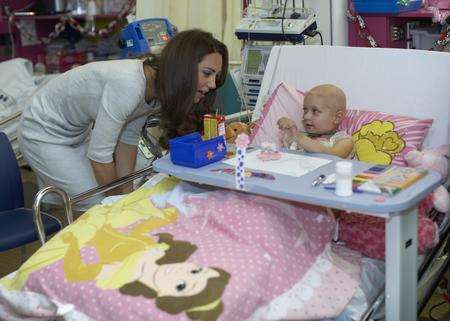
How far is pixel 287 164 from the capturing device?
1771 mm

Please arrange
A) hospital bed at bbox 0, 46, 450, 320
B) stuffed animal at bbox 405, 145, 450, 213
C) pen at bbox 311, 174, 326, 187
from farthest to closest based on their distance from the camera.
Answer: hospital bed at bbox 0, 46, 450, 320
stuffed animal at bbox 405, 145, 450, 213
pen at bbox 311, 174, 326, 187

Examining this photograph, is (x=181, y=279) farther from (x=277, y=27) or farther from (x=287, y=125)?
(x=277, y=27)

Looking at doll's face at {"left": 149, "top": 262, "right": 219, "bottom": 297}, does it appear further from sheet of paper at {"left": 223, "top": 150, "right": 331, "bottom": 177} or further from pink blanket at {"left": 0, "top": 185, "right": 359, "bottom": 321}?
sheet of paper at {"left": 223, "top": 150, "right": 331, "bottom": 177}

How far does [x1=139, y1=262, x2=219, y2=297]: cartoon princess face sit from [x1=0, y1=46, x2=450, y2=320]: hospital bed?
64cm

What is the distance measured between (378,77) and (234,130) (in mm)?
566

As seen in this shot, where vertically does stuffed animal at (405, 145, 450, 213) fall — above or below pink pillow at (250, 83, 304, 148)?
below

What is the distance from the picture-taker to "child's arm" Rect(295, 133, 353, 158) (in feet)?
6.55

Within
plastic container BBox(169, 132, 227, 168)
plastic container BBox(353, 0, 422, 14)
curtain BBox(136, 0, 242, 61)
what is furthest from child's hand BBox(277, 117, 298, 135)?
curtain BBox(136, 0, 242, 61)

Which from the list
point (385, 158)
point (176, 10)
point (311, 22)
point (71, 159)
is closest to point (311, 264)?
point (385, 158)

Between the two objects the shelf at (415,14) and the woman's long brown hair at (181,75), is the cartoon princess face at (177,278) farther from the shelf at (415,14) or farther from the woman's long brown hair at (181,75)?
the shelf at (415,14)

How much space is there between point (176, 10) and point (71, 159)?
4.46 ft

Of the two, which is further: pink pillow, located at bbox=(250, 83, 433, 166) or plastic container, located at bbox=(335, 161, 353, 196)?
pink pillow, located at bbox=(250, 83, 433, 166)

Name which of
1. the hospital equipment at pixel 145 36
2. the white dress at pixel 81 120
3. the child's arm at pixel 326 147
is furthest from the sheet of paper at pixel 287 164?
the hospital equipment at pixel 145 36

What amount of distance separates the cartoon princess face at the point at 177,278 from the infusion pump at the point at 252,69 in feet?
5.09
